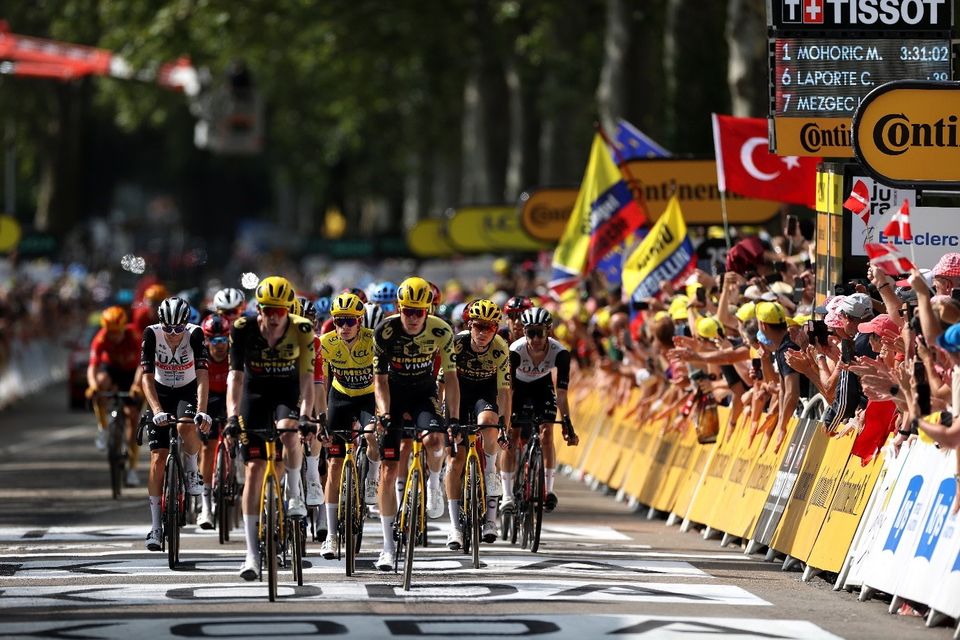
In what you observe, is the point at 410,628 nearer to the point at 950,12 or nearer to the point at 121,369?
the point at 950,12

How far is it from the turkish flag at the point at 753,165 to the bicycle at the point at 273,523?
801 centimetres

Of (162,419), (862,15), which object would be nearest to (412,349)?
(162,419)

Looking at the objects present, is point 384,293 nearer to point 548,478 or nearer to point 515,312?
point 515,312

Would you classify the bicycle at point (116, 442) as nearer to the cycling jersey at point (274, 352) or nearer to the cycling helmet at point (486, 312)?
the cycling helmet at point (486, 312)

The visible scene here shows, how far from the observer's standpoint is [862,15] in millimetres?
18719

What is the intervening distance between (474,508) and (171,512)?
201 cm

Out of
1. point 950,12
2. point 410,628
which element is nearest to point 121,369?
point 950,12

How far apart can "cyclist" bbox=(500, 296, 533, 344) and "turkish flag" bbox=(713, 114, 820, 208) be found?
3116 mm

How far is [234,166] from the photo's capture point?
9669cm

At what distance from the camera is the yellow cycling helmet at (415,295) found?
15.0 meters

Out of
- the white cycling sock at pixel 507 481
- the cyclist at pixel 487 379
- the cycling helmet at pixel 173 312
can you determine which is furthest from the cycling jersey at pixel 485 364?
the cycling helmet at pixel 173 312

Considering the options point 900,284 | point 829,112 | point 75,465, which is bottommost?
→ point 75,465

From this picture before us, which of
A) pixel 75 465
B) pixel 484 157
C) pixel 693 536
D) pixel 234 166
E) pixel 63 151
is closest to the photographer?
pixel 693 536

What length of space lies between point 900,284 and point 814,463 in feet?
4.85
